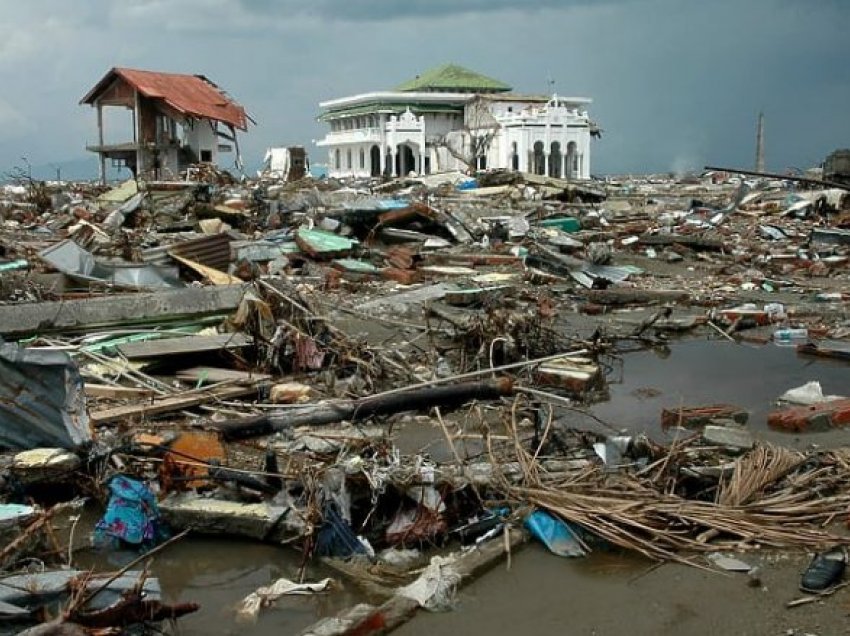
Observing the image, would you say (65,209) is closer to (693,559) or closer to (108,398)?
(108,398)

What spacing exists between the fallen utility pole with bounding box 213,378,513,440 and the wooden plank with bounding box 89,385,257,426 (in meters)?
0.51

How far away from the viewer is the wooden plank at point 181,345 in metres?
6.98

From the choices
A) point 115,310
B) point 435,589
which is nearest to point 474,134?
point 115,310

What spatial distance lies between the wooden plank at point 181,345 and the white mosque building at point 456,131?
110 feet

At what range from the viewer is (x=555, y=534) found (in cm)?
411

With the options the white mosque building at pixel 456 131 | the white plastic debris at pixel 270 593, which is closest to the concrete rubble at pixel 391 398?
the white plastic debris at pixel 270 593

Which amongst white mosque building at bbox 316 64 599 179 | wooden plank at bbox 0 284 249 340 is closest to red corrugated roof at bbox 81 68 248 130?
white mosque building at bbox 316 64 599 179

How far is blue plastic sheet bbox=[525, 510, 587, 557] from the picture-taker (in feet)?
13.3

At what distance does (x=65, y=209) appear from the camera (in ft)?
66.7

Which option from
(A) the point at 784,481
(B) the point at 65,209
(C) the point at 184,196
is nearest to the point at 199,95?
(B) the point at 65,209

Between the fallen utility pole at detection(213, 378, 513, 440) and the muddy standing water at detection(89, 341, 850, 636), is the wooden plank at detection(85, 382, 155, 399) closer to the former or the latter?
the fallen utility pole at detection(213, 378, 513, 440)

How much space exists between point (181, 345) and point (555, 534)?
4084 millimetres

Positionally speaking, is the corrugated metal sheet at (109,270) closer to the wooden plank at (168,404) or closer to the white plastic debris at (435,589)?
the wooden plank at (168,404)

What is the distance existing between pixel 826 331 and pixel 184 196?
12992 mm
